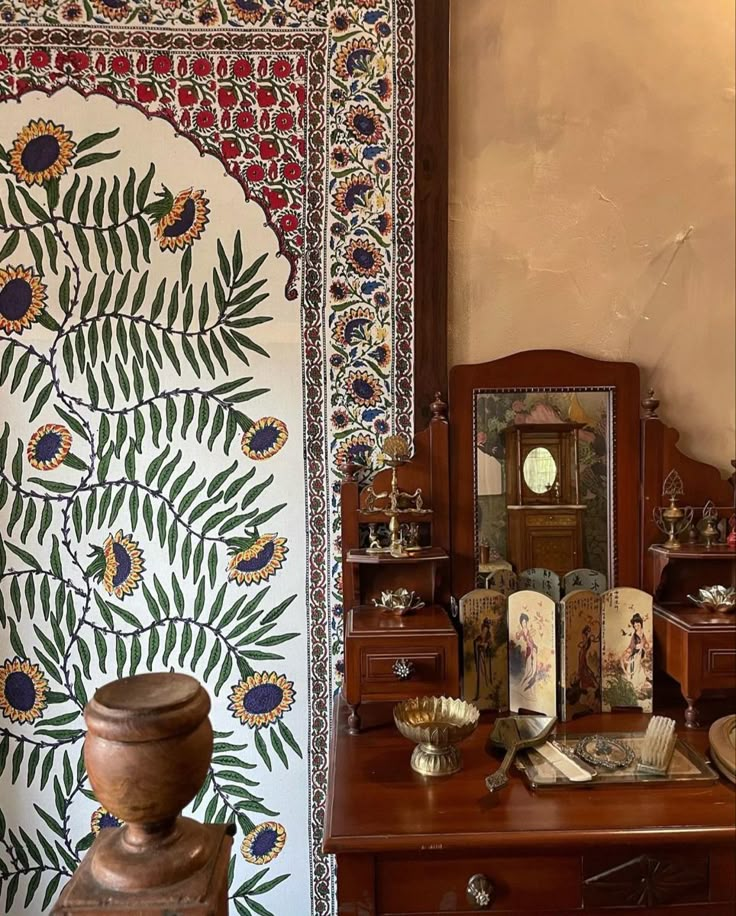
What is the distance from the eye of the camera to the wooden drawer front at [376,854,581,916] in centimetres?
108

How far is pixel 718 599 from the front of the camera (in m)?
1.36

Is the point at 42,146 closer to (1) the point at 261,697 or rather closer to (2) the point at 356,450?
(2) the point at 356,450

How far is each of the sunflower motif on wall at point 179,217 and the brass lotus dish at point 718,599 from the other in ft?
4.14

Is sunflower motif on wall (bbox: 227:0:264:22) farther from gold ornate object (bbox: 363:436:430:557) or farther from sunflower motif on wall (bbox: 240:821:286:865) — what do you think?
sunflower motif on wall (bbox: 240:821:286:865)

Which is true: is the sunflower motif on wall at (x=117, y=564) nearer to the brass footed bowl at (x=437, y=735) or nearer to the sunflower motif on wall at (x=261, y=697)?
the sunflower motif on wall at (x=261, y=697)

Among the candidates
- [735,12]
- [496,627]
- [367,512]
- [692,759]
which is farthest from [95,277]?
[692,759]

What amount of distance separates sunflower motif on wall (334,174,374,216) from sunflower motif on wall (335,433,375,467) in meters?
0.48

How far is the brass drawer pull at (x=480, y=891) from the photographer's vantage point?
1.07 m

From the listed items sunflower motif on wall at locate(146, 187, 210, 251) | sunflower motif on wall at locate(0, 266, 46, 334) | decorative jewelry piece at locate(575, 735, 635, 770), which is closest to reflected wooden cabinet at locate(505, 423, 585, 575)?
decorative jewelry piece at locate(575, 735, 635, 770)

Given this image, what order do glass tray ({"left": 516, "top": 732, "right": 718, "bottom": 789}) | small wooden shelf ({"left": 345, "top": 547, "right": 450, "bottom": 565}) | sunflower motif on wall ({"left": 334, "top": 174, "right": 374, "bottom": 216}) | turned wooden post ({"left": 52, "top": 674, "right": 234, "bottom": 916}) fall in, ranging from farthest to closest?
sunflower motif on wall ({"left": 334, "top": 174, "right": 374, "bottom": 216}) < small wooden shelf ({"left": 345, "top": 547, "right": 450, "bottom": 565}) < glass tray ({"left": 516, "top": 732, "right": 718, "bottom": 789}) < turned wooden post ({"left": 52, "top": 674, "right": 234, "bottom": 916})

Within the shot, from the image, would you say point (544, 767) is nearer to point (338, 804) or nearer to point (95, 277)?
point (338, 804)

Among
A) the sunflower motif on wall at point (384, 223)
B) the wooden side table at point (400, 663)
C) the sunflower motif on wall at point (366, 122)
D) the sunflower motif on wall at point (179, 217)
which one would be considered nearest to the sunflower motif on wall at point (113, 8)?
the sunflower motif on wall at point (179, 217)

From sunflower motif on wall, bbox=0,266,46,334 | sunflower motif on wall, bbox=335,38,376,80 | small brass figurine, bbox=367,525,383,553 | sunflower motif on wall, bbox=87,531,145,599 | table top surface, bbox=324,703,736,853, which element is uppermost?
sunflower motif on wall, bbox=335,38,376,80

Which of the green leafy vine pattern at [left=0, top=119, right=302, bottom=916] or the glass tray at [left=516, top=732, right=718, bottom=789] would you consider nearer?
the glass tray at [left=516, top=732, right=718, bottom=789]
